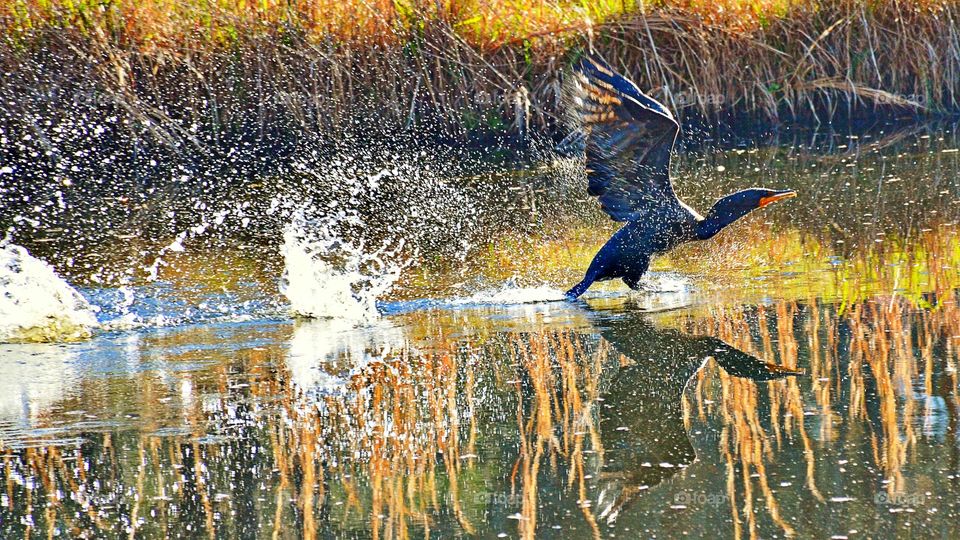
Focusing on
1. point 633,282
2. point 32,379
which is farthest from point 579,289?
point 32,379

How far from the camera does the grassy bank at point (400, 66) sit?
9.24 metres

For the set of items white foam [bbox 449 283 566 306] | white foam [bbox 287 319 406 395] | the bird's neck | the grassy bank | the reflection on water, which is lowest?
the reflection on water

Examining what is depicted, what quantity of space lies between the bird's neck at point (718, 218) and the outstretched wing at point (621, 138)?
15 cm

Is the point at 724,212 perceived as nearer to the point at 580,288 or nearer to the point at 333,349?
the point at 580,288

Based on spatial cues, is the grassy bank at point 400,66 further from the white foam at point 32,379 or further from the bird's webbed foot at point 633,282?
the white foam at point 32,379

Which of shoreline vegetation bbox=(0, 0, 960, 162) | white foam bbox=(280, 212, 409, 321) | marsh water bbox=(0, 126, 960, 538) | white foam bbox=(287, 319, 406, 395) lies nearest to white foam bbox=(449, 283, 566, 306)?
marsh water bbox=(0, 126, 960, 538)

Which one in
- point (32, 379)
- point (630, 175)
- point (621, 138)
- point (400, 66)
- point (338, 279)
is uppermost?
point (400, 66)

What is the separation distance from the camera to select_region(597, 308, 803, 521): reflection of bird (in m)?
3.21

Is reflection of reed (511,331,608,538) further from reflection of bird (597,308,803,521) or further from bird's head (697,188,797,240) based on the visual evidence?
bird's head (697,188,797,240)

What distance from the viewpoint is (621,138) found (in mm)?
5461

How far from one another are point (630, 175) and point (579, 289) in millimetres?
544

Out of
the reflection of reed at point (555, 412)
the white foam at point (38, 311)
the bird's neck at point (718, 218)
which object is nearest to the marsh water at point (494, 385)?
the reflection of reed at point (555, 412)

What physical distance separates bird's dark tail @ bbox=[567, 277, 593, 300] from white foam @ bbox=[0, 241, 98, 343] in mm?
1970

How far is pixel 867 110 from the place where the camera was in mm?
10688
